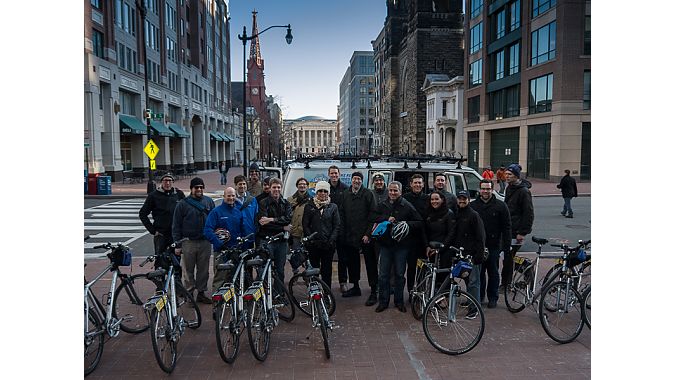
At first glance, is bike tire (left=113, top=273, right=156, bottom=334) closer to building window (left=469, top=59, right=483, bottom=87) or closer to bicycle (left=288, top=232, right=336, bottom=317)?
bicycle (left=288, top=232, right=336, bottom=317)

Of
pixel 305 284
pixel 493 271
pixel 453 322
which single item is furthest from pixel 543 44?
pixel 453 322

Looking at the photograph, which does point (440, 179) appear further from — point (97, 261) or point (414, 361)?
point (97, 261)

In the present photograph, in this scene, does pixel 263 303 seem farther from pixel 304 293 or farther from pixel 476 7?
pixel 476 7

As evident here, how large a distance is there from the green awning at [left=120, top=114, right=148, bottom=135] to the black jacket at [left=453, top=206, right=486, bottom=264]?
32822mm

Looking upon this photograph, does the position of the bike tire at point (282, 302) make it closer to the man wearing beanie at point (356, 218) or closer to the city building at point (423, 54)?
the man wearing beanie at point (356, 218)

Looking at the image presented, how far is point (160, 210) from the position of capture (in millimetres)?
7625

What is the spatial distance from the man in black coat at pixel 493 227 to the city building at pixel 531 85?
32.0 m

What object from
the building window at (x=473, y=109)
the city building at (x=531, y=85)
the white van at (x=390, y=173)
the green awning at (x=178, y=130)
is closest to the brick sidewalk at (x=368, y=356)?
the white van at (x=390, y=173)

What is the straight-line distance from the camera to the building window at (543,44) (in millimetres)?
36250

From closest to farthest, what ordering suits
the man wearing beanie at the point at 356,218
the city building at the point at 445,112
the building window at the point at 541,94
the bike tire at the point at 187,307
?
the bike tire at the point at 187,307 < the man wearing beanie at the point at 356,218 < the building window at the point at 541,94 < the city building at the point at 445,112

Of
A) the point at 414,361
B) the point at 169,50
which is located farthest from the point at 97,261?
the point at 169,50

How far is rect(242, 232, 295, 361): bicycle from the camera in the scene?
→ 5.36m

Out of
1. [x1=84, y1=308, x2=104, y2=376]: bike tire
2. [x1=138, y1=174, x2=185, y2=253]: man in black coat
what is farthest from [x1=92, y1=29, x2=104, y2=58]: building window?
[x1=84, y1=308, x2=104, y2=376]: bike tire
